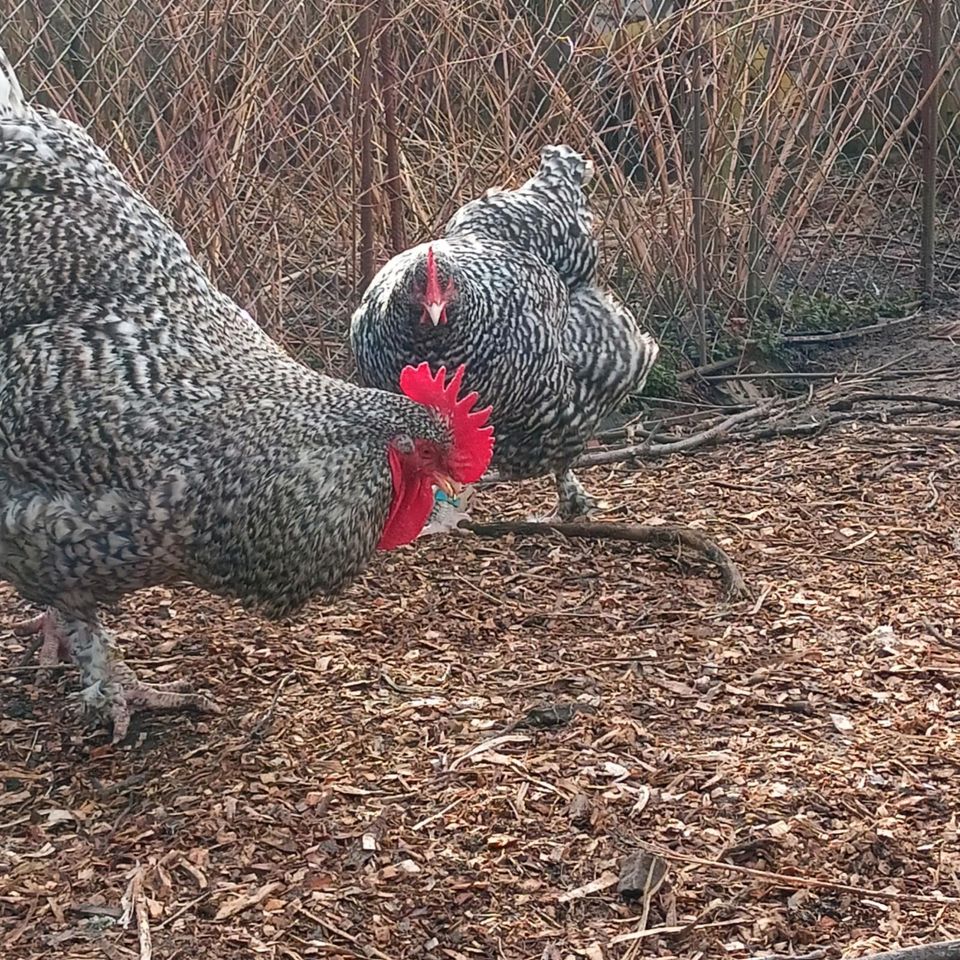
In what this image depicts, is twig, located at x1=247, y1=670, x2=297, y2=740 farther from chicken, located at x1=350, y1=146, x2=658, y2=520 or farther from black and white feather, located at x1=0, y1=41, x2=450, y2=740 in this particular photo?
chicken, located at x1=350, y1=146, x2=658, y2=520

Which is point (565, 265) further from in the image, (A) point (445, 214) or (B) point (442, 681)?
(B) point (442, 681)

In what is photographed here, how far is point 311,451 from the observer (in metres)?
3.36

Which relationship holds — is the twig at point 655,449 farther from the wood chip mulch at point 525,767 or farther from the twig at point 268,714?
the twig at point 268,714

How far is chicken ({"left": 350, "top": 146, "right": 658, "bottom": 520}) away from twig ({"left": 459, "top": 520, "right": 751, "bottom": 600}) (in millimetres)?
180

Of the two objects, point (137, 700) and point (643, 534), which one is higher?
point (643, 534)

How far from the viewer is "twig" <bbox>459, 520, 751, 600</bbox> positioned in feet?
14.9

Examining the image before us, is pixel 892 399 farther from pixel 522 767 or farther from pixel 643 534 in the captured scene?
pixel 522 767

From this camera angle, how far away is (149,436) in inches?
129

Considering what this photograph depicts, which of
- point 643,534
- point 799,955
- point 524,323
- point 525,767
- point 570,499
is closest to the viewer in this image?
point 799,955

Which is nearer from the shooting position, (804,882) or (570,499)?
(804,882)

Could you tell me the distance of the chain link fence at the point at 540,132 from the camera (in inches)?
213

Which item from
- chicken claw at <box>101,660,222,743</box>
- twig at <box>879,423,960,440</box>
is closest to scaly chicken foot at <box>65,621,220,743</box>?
chicken claw at <box>101,660,222,743</box>

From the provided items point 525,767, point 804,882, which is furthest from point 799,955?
point 525,767

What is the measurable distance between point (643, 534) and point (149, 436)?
2329mm
